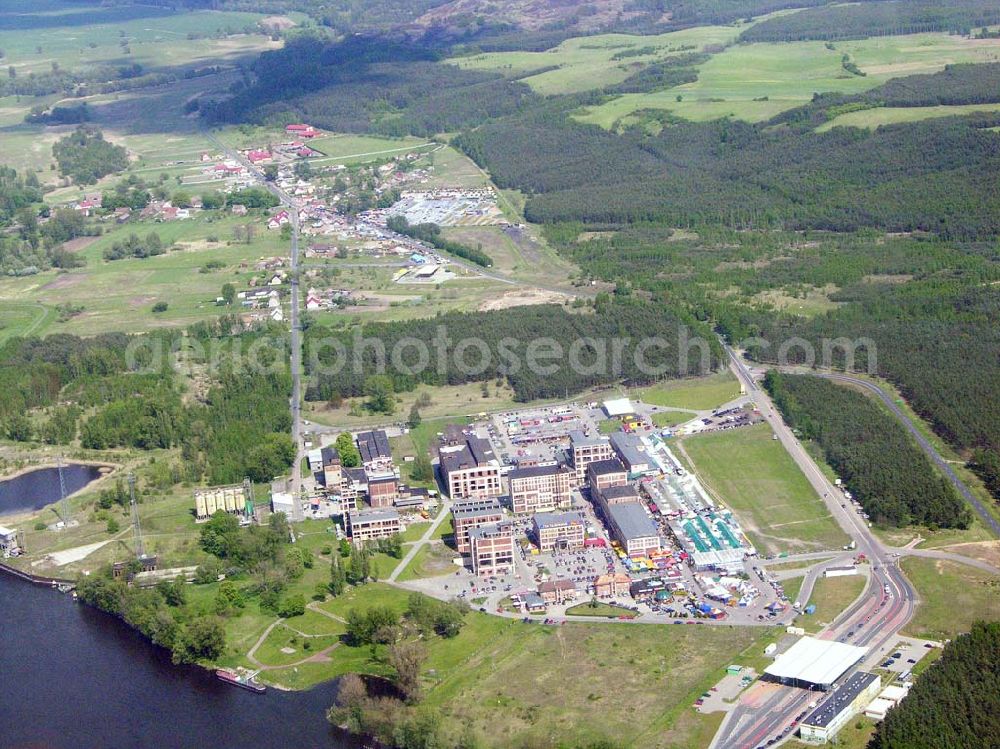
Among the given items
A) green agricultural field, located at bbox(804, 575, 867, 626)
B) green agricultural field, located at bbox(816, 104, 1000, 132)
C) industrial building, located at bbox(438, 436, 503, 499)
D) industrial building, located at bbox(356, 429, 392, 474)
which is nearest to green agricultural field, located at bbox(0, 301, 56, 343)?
industrial building, located at bbox(356, 429, 392, 474)

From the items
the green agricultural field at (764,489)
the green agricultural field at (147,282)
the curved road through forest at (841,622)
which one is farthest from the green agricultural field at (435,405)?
the green agricultural field at (147,282)

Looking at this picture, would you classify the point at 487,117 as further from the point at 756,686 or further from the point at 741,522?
the point at 756,686

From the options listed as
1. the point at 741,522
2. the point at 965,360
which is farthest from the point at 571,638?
the point at 965,360

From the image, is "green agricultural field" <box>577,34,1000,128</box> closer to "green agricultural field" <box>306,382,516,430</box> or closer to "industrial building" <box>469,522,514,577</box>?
"green agricultural field" <box>306,382,516,430</box>

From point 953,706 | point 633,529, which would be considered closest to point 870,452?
point 633,529

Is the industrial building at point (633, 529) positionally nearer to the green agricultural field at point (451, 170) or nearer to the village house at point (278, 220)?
the green agricultural field at point (451, 170)

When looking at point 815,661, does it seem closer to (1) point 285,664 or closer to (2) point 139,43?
(1) point 285,664
